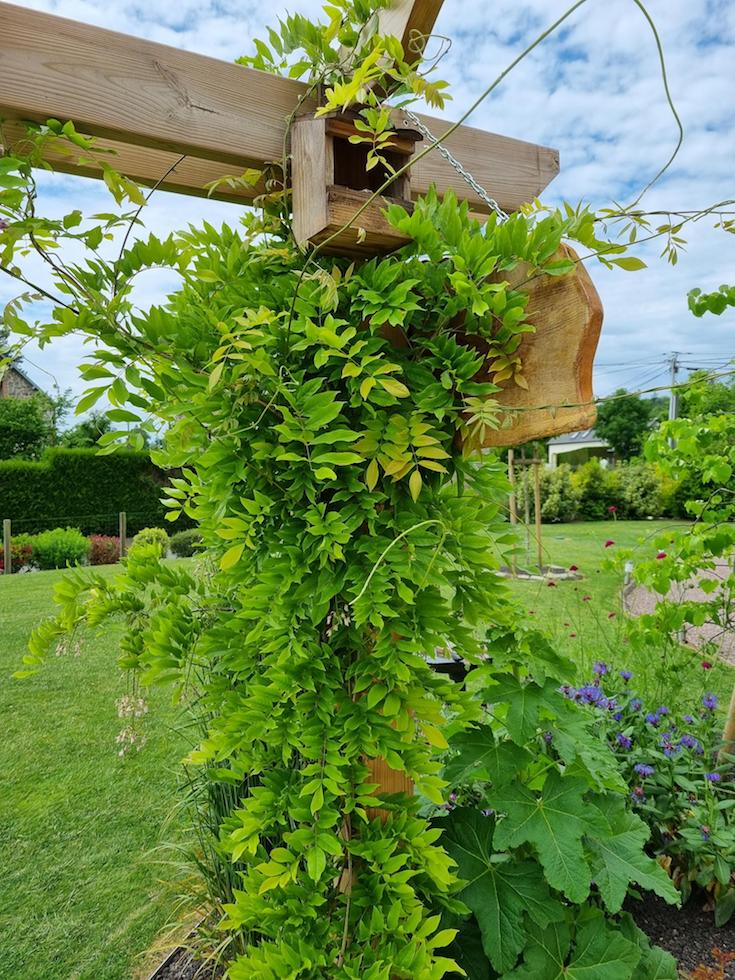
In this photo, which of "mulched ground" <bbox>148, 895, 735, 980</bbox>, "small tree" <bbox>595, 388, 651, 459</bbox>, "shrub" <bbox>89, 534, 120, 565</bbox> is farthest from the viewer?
"small tree" <bbox>595, 388, 651, 459</bbox>

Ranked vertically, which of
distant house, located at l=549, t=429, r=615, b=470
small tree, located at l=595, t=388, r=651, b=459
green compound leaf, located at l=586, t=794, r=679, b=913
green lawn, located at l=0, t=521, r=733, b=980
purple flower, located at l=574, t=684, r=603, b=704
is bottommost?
green lawn, located at l=0, t=521, r=733, b=980

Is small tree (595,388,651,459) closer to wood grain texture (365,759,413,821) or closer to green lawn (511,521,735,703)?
green lawn (511,521,735,703)

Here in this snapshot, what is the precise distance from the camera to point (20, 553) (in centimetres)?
926

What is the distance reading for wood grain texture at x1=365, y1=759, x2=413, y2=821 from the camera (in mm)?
1126

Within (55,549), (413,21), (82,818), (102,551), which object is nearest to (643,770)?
(413,21)

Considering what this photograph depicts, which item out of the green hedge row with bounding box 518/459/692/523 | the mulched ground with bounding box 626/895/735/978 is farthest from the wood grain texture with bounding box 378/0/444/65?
the green hedge row with bounding box 518/459/692/523

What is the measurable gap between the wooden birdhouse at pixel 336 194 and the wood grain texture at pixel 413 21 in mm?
154

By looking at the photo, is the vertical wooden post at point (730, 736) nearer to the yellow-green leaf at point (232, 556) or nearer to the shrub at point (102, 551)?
the yellow-green leaf at point (232, 556)

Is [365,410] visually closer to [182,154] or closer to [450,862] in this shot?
[182,154]

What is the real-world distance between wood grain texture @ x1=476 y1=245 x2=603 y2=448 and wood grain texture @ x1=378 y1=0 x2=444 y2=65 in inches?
17.6

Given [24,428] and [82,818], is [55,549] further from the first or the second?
[82,818]

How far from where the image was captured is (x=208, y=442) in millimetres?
1039

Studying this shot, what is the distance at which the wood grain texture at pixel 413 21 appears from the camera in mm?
1031

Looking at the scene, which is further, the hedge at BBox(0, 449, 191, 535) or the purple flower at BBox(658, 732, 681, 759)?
the hedge at BBox(0, 449, 191, 535)
